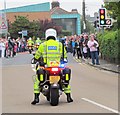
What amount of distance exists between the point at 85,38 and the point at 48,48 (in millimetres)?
A: 19686

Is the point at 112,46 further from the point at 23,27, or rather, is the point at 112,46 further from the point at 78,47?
the point at 23,27

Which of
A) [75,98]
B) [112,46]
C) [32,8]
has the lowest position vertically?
[75,98]

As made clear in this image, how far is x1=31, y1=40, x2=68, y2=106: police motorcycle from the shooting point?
10586mm

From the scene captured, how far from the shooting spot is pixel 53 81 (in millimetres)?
10672

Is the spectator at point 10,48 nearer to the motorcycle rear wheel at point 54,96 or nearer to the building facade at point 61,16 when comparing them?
the motorcycle rear wheel at point 54,96

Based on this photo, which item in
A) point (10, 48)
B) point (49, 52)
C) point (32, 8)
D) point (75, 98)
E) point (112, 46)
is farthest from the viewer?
point (32, 8)

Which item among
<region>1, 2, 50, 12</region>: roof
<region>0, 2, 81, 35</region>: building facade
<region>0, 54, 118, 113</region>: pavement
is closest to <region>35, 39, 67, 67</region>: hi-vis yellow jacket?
<region>0, 54, 118, 113</region>: pavement

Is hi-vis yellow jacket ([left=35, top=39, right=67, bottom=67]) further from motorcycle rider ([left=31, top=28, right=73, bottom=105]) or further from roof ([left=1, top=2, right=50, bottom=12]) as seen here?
roof ([left=1, top=2, right=50, bottom=12])

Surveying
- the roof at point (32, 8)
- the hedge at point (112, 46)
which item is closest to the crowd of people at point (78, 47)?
the hedge at point (112, 46)

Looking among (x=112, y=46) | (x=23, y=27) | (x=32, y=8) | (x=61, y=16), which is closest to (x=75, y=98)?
(x=112, y=46)

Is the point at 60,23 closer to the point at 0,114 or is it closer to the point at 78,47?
the point at 78,47

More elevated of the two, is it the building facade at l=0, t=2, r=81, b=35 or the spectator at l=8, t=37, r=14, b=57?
the building facade at l=0, t=2, r=81, b=35

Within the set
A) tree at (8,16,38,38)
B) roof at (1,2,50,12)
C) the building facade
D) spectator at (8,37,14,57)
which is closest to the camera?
spectator at (8,37,14,57)

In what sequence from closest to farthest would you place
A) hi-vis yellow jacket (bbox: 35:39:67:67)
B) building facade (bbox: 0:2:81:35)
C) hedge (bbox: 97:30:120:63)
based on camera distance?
hi-vis yellow jacket (bbox: 35:39:67:67)
hedge (bbox: 97:30:120:63)
building facade (bbox: 0:2:81:35)
